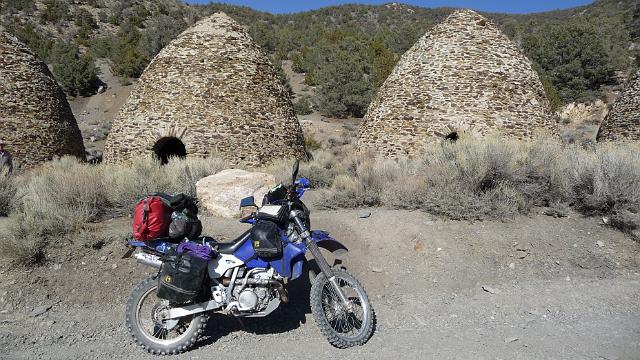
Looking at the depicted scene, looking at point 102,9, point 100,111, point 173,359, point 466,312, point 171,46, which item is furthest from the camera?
point 102,9

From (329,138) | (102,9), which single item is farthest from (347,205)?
(102,9)

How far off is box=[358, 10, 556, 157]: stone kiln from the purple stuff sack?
713cm

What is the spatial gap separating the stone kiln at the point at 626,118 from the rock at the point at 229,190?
1042 cm

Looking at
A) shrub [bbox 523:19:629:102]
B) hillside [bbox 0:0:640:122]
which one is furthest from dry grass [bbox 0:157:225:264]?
shrub [bbox 523:19:629:102]

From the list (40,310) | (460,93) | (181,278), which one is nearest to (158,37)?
(460,93)

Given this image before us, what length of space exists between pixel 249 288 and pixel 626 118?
12.6 metres

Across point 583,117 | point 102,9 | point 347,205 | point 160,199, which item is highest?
point 102,9

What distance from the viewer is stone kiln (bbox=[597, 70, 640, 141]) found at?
11.9 m

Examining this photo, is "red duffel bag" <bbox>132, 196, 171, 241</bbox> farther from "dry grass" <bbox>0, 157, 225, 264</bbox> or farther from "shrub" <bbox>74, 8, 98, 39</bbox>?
"shrub" <bbox>74, 8, 98, 39</bbox>

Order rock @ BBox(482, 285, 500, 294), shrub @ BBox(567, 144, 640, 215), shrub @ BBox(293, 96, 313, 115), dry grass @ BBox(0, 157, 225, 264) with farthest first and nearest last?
shrub @ BBox(293, 96, 313, 115) < shrub @ BBox(567, 144, 640, 215) < dry grass @ BBox(0, 157, 225, 264) < rock @ BBox(482, 285, 500, 294)

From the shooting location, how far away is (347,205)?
7.20 metres

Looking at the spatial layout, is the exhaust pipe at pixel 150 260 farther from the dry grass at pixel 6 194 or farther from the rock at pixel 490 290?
the dry grass at pixel 6 194

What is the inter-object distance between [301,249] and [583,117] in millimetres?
26147

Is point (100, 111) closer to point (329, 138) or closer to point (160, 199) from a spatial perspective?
point (329, 138)
